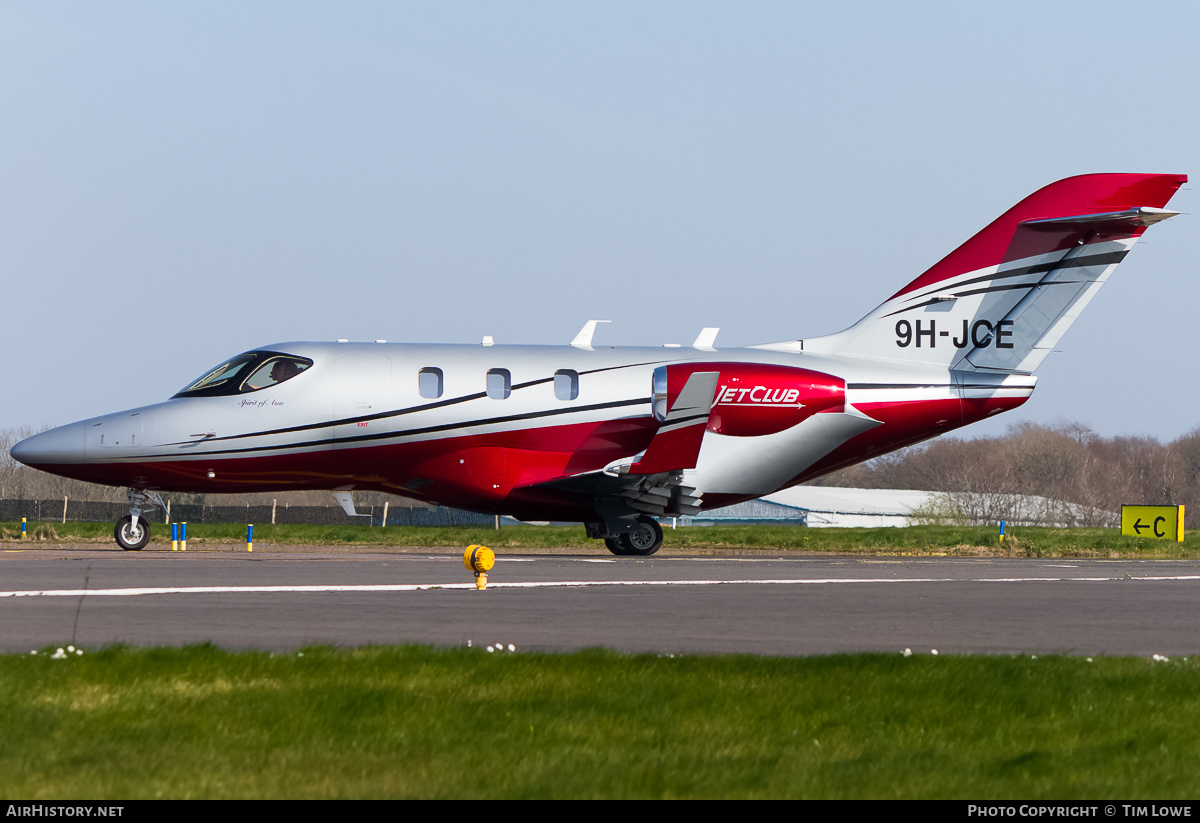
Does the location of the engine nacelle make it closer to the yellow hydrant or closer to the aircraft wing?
the aircraft wing

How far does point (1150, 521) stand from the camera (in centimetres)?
3794

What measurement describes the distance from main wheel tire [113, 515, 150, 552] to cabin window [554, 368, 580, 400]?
848cm

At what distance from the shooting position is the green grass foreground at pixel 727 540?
31.5m

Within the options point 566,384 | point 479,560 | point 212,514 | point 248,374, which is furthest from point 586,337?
point 212,514

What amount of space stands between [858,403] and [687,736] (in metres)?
20.3

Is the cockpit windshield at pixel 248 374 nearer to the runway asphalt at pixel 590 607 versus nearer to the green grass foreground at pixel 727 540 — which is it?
the runway asphalt at pixel 590 607

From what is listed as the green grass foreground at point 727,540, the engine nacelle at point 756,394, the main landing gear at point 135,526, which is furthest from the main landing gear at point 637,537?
the main landing gear at point 135,526

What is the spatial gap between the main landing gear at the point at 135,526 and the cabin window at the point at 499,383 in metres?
6.74

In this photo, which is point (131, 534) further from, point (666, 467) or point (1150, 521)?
point (1150, 521)

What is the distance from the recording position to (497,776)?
211 inches
